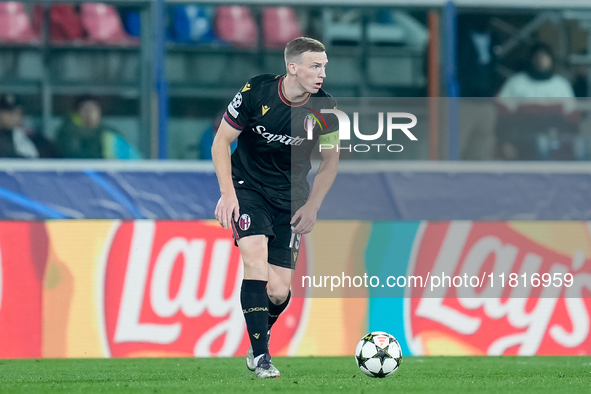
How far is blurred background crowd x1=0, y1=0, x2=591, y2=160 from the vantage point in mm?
8203

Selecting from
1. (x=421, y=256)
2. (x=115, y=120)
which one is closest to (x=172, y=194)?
(x=115, y=120)

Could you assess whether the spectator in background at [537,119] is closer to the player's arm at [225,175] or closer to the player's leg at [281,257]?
the player's leg at [281,257]

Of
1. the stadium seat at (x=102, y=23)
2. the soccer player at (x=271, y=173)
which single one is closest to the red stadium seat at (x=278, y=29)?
the stadium seat at (x=102, y=23)

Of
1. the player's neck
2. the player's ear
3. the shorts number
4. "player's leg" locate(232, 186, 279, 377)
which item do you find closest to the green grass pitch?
"player's leg" locate(232, 186, 279, 377)

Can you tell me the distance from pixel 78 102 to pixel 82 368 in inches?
125

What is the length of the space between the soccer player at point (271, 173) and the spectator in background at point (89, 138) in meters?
3.21

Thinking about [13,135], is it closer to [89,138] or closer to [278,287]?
[89,138]

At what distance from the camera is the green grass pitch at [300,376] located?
4336mm

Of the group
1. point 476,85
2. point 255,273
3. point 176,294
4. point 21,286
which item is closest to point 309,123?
point 255,273

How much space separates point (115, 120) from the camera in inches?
324

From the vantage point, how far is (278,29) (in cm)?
856

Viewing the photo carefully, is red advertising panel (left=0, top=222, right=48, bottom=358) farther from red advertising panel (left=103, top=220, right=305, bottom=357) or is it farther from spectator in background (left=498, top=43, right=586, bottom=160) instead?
spectator in background (left=498, top=43, right=586, bottom=160)

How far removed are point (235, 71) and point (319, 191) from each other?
366 cm

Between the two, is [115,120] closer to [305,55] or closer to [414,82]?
[414,82]
